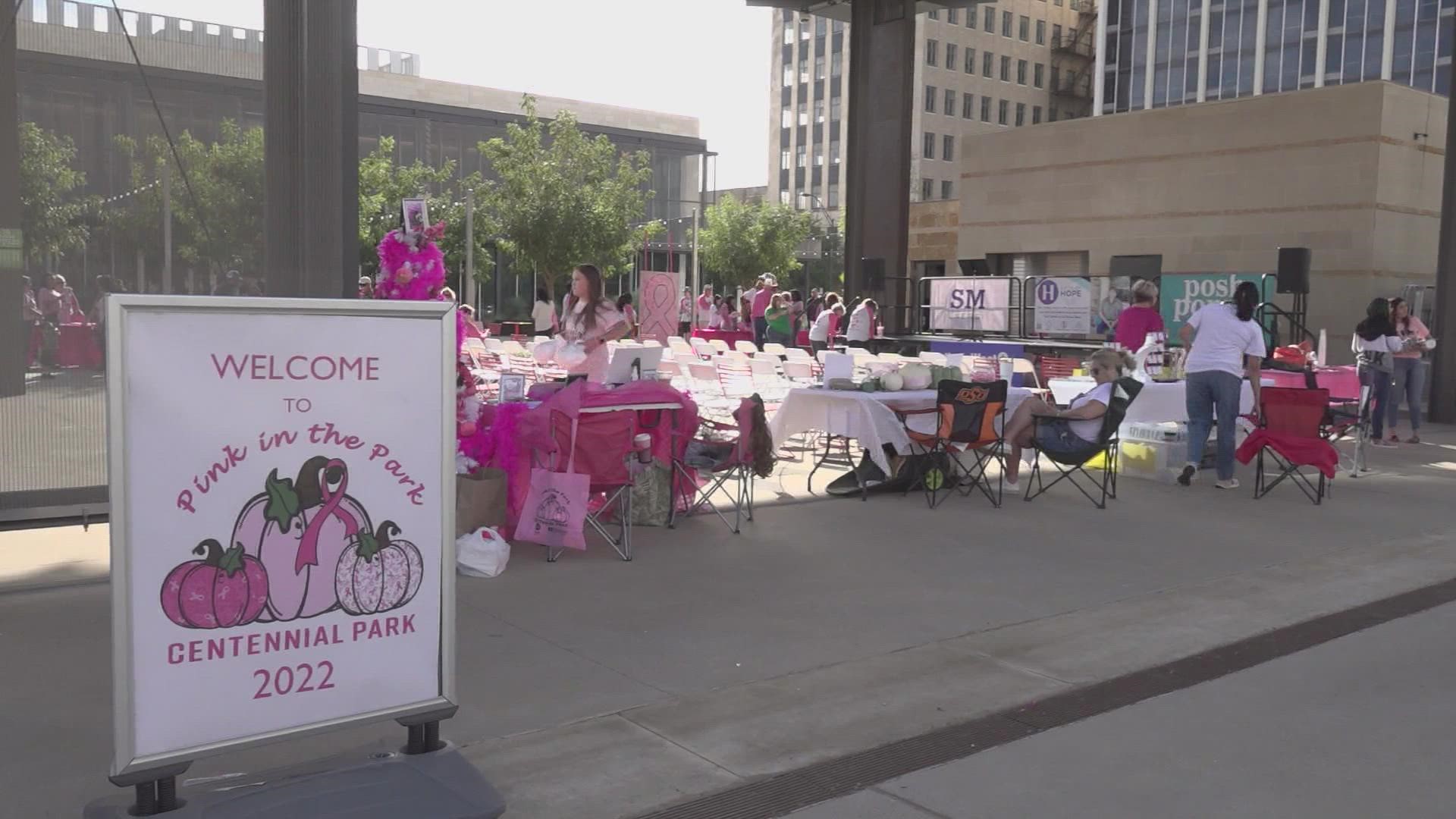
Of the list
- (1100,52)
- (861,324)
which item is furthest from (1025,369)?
(1100,52)

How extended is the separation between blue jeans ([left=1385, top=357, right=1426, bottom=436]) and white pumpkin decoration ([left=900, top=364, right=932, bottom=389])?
23.5 feet

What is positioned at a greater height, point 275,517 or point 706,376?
point 275,517

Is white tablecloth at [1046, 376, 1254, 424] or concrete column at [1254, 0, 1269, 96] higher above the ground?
concrete column at [1254, 0, 1269, 96]

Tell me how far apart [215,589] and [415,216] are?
13.7 feet

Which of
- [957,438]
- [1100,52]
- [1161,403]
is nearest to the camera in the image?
[957,438]

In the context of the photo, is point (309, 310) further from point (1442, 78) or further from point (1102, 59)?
point (1102, 59)

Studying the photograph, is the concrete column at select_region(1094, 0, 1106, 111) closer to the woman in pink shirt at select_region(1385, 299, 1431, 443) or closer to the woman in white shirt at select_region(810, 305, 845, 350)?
the woman in white shirt at select_region(810, 305, 845, 350)

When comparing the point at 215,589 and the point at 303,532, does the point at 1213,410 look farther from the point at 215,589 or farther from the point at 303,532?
the point at 215,589

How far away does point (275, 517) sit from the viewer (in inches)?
128

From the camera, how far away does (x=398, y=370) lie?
11.3 feet

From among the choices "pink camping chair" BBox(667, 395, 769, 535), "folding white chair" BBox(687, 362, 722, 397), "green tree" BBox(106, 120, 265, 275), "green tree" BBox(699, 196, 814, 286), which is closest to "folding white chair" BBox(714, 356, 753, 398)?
"folding white chair" BBox(687, 362, 722, 397)

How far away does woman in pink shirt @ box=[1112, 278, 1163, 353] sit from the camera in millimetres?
13203

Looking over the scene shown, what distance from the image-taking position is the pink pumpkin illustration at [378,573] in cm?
341

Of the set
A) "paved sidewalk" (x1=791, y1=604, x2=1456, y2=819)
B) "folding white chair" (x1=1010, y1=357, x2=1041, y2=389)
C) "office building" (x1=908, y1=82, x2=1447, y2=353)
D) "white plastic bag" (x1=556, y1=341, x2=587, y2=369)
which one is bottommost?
"paved sidewalk" (x1=791, y1=604, x2=1456, y2=819)
